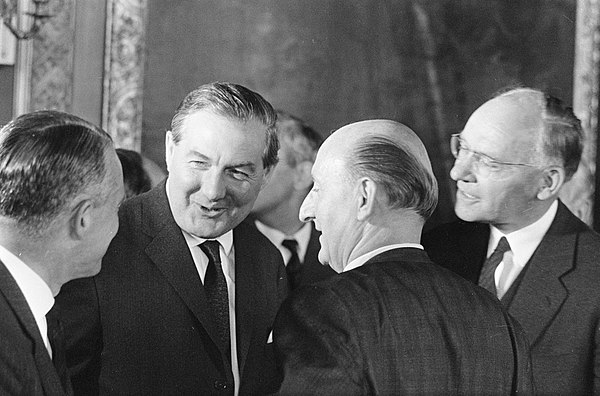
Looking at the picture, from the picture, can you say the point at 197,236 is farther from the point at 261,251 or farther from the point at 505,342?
the point at 505,342

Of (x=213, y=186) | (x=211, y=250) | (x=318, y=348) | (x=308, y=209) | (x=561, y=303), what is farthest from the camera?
(x=561, y=303)

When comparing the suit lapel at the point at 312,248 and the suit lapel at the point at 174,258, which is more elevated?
the suit lapel at the point at 174,258

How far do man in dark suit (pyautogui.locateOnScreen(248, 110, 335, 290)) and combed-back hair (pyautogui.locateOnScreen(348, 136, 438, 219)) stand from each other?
2322mm

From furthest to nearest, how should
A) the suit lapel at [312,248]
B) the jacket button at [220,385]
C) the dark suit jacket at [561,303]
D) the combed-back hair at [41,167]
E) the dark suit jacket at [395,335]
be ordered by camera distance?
1. the suit lapel at [312,248]
2. the dark suit jacket at [561,303]
3. the jacket button at [220,385]
4. the dark suit jacket at [395,335]
5. the combed-back hair at [41,167]

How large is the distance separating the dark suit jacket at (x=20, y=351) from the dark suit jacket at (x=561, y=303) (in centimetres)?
178

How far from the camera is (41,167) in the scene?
6.78ft

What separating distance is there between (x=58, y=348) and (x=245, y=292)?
745mm

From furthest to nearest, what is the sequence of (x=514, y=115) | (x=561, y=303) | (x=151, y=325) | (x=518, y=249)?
(x=514, y=115) → (x=518, y=249) → (x=561, y=303) → (x=151, y=325)

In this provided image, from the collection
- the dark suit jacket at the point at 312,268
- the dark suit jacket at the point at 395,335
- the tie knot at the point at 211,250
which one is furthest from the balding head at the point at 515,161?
the dark suit jacket at the point at 312,268

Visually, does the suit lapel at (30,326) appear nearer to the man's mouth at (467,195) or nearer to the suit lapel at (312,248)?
the man's mouth at (467,195)

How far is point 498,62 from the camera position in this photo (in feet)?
18.6

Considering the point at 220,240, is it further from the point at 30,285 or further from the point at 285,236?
the point at 285,236

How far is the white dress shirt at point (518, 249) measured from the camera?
134 inches

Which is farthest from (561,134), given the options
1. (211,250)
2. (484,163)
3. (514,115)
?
(211,250)
